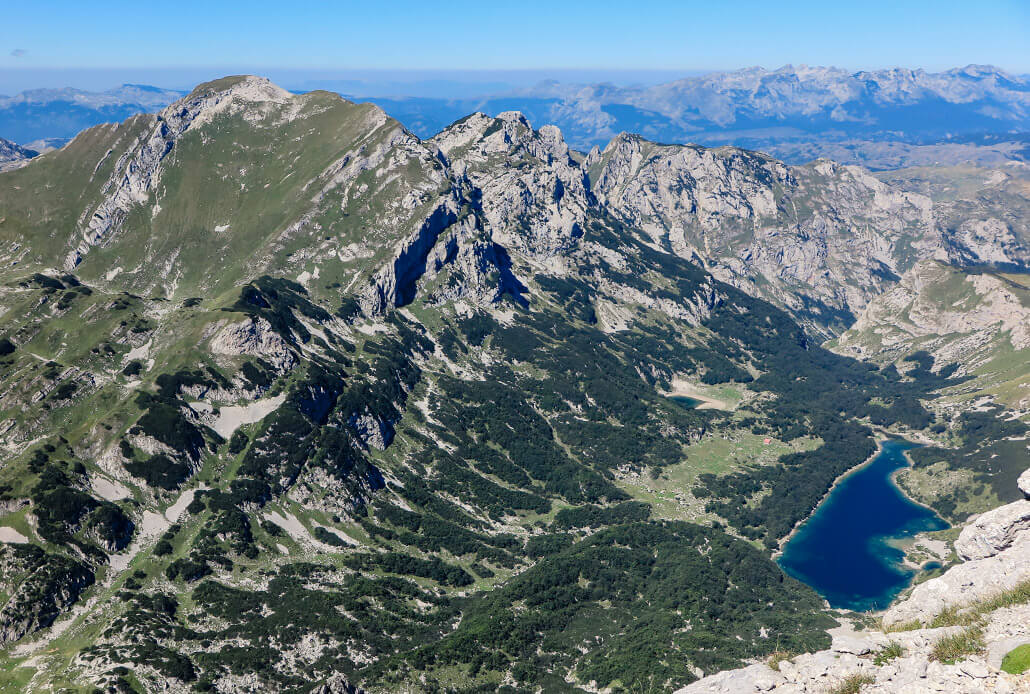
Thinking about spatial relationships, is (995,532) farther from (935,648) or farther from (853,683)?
(853,683)

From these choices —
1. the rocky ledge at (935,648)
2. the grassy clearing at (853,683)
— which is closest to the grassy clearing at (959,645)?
the rocky ledge at (935,648)

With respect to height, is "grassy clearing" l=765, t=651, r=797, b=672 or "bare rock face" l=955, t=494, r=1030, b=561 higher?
"bare rock face" l=955, t=494, r=1030, b=561

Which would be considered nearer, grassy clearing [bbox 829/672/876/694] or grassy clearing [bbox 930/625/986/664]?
grassy clearing [bbox 930/625/986/664]

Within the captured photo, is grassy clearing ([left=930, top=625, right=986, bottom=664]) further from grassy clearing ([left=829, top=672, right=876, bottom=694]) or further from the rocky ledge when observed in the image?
grassy clearing ([left=829, top=672, right=876, bottom=694])

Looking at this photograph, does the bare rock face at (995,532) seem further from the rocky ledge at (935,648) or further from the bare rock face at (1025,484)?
the rocky ledge at (935,648)

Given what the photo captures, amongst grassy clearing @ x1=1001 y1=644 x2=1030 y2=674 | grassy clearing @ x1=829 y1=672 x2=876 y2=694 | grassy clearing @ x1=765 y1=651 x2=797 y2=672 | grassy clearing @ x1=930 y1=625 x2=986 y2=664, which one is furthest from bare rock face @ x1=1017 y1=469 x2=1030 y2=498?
grassy clearing @ x1=829 y1=672 x2=876 y2=694

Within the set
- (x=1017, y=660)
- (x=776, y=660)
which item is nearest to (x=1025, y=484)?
(x=1017, y=660)

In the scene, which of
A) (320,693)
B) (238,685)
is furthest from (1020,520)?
(238,685)
